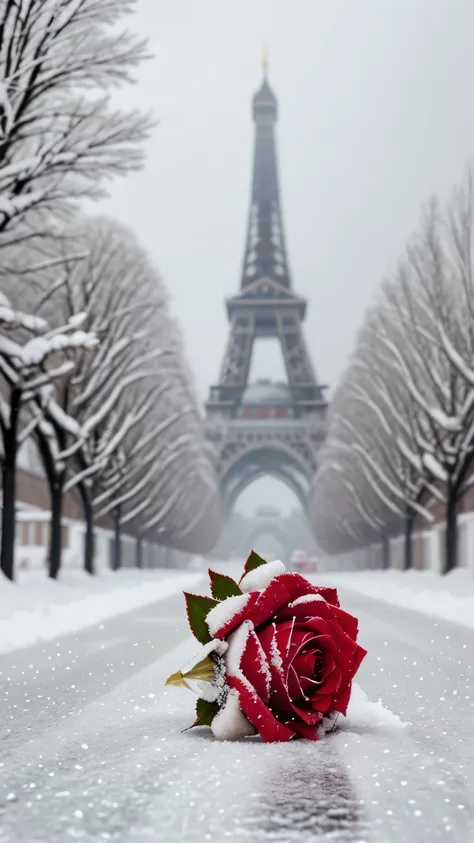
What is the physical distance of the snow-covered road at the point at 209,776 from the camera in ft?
8.59

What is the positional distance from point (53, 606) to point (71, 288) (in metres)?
12.3

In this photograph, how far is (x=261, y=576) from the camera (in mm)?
3918

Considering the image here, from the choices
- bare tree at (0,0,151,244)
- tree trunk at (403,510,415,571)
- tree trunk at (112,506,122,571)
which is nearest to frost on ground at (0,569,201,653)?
bare tree at (0,0,151,244)

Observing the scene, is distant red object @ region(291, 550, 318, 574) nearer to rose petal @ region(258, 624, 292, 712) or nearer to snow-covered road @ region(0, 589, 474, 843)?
snow-covered road @ region(0, 589, 474, 843)

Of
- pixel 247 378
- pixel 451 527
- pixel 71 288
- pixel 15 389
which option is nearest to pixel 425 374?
pixel 451 527

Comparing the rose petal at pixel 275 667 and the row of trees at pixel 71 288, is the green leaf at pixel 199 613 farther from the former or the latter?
the row of trees at pixel 71 288

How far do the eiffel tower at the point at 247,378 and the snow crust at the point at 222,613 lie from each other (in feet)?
283

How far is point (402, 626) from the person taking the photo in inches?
590

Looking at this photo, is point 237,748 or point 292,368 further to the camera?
point 292,368

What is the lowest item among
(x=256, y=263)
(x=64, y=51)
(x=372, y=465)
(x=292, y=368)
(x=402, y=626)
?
(x=402, y=626)

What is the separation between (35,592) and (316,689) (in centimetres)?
1531

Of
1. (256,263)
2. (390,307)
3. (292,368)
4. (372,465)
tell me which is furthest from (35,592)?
(256,263)

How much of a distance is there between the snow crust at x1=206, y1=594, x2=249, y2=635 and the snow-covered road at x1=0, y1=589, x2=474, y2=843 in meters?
0.40

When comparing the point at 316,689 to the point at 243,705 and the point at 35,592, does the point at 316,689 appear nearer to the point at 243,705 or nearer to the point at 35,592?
the point at 243,705
